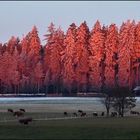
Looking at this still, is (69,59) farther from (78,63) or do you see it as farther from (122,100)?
Result: (122,100)

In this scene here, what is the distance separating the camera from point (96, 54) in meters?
130

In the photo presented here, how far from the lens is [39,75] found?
13138cm

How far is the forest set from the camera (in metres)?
126

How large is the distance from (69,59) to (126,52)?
1269 centimetres

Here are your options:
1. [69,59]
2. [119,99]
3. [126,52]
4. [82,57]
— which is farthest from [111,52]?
[119,99]

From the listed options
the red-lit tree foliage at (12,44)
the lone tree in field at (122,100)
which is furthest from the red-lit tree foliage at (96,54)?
the lone tree in field at (122,100)

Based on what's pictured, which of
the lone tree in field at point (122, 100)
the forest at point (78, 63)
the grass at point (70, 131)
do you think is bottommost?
the grass at point (70, 131)

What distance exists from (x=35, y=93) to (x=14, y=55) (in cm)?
1470

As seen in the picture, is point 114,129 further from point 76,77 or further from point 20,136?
point 76,77

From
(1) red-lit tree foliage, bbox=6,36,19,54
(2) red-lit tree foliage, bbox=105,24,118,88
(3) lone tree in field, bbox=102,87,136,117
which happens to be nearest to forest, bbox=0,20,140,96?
(2) red-lit tree foliage, bbox=105,24,118,88

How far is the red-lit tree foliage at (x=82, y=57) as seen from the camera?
12669cm

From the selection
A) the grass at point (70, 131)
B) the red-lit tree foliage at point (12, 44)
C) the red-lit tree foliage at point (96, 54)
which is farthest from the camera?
the red-lit tree foliage at point (12, 44)

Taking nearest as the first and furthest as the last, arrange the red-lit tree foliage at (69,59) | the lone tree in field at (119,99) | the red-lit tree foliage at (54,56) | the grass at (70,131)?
the grass at (70,131) → the lone tree in field at (119,99) → the red-lit tree foliage at (69,59) → the red-lit tree foliage at (54,56)

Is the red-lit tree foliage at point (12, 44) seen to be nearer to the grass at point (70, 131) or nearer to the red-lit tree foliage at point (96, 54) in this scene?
the red-lit tree foliage at point (96, 54)
